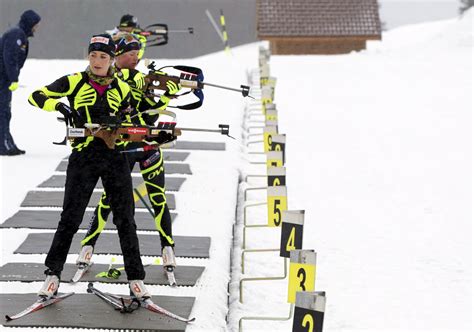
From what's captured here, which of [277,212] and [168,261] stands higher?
[277,212]

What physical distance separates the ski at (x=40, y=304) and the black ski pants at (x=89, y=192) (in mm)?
236

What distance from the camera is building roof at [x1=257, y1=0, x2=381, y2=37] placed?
29.7 meters

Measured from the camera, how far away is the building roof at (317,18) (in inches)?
1169

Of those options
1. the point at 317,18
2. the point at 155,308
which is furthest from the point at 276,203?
the point at 317,18

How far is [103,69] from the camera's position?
5.71 meters

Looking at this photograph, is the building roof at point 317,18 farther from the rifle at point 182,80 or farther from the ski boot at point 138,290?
the ski boot at point 138,290

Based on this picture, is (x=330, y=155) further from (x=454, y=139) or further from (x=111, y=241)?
(x=111, y=241)

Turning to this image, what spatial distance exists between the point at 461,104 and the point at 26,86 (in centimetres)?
949

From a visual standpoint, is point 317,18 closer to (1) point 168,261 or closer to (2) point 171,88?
(2) point 171,88

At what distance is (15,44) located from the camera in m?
10.5

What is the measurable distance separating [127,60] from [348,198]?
410cm

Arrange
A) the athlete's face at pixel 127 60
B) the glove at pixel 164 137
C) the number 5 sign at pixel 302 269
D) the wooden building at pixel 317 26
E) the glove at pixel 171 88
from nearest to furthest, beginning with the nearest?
the number 5 sign at pixel 302 269 < the glove at pixel 164 137 < the athlete's face at pixel 127 60 < the glove at pixel 171 88 < the wooden building at pixel 317 26

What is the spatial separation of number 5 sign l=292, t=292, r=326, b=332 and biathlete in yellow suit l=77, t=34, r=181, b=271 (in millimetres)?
2114

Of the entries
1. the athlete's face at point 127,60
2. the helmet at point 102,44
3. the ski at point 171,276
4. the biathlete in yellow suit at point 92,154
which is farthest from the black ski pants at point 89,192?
the athlete's face at point 127,60
